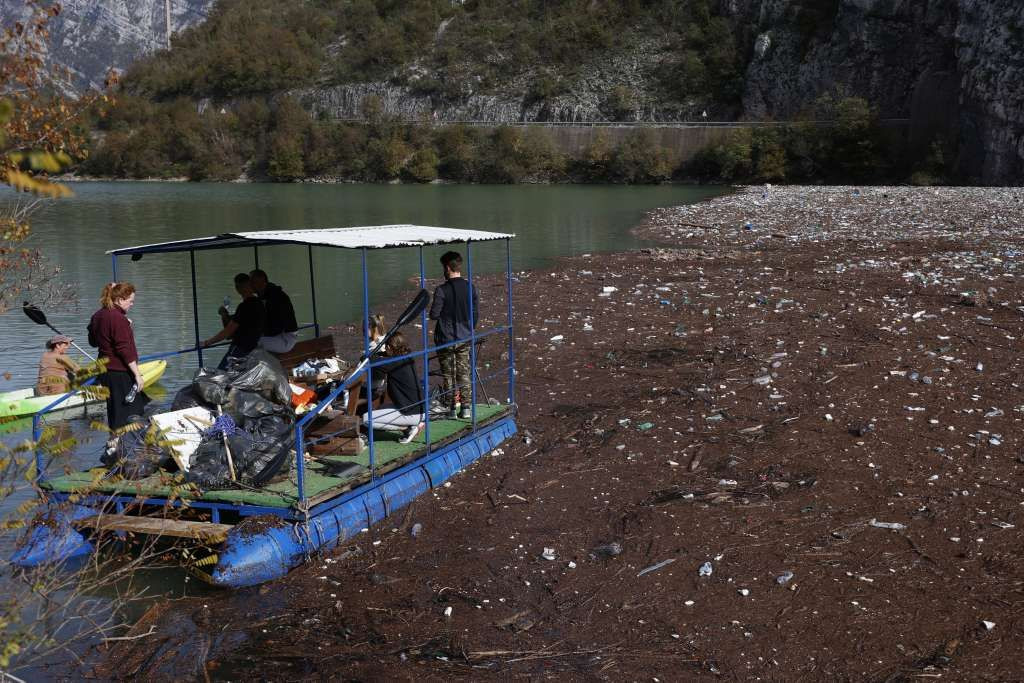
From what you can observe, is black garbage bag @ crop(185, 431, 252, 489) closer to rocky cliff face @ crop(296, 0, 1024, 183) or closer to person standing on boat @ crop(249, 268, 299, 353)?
person standing on boat @ crop(249, 268, 299, 353)

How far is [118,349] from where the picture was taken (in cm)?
848

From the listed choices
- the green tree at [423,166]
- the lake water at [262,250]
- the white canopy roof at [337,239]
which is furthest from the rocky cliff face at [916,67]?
the white canopy roof at [337,239]

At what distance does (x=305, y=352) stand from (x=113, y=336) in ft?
9.06

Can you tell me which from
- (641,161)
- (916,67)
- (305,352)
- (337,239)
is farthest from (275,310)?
(916,67)

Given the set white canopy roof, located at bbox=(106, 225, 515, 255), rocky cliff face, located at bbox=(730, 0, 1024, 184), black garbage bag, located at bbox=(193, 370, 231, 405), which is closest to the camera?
white canopy roof, located at bbox=(106, 225, 515, 255)

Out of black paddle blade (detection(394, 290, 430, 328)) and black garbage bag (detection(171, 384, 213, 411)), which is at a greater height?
black paddle blade (detection(394, 290, 430, 328))

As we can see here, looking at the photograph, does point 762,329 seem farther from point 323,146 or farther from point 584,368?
point 323,146

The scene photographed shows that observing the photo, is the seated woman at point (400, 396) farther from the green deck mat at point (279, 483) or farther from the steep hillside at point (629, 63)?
the steep hillside at point (629, 63)

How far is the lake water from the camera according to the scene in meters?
19.2

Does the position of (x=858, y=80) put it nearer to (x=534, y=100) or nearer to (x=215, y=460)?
(x=534, y=100)

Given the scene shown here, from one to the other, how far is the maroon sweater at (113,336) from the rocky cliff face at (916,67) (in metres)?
56.7

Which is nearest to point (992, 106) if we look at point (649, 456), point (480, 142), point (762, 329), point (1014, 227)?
point (1014, 227)

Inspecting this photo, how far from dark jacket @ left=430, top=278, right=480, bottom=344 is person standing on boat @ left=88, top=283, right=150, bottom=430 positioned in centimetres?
286

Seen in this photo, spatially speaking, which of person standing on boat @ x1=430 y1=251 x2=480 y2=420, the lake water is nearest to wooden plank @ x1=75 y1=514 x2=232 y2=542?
the lake water
